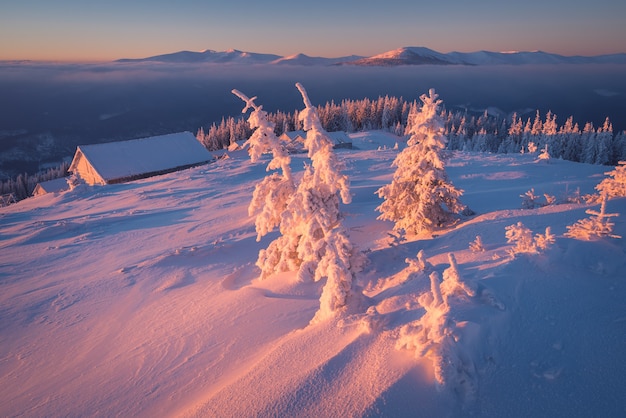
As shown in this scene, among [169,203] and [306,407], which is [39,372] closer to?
[306,407]

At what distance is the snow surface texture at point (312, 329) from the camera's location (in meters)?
4.53

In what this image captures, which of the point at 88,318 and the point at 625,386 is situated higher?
the point at 625,386

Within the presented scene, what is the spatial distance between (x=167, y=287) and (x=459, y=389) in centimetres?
1017

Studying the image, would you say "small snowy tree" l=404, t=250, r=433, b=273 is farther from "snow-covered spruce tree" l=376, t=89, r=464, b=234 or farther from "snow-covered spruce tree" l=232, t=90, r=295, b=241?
"snow-covered spruce tree" l=376, t=89, r=464, b=234

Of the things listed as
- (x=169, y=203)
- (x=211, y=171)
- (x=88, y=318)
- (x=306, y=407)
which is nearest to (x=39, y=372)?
(x=88, y=318)

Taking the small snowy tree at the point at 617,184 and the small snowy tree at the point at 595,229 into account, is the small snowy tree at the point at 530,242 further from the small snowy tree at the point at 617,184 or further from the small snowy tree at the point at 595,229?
the small snowy tree at the point at 617,184

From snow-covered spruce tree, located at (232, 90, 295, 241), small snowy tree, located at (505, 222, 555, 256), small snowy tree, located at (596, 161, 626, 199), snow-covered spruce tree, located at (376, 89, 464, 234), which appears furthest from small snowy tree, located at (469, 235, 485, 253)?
small snowy tree, located at (596, 161, 626, 199)

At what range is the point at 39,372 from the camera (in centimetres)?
801

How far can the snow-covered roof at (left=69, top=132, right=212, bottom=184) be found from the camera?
126ft

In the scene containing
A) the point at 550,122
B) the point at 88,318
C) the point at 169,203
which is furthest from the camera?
the point at 550,122

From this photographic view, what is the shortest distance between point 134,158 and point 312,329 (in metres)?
40.9

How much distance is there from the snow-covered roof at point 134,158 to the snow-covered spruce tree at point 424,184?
35.1 metres

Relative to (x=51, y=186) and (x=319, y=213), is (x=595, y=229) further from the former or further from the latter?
(x=51, y=186)

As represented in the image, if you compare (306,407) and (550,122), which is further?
(550,122)
